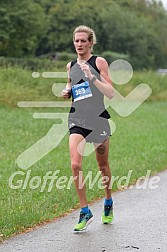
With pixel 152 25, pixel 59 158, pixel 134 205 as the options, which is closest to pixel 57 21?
pixel 152 25

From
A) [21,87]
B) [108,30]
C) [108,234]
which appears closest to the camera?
[108,234]

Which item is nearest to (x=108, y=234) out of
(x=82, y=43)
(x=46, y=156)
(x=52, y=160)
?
(x=82, y=43)

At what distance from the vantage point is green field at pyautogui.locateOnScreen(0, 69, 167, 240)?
8.25 metres

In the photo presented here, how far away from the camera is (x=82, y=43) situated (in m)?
7.11

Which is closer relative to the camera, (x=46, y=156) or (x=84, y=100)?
(x=84, y=100)

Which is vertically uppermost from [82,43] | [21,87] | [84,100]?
[82,43]

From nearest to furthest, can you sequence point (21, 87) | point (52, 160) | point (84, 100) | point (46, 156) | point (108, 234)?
point (108, 234) < point (84, 100) < point (52, 160) < point (46, 156) < point (21, 87)

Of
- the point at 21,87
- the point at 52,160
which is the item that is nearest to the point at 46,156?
the point at 52,160

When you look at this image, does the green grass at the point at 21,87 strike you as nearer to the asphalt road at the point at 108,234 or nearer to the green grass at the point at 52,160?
the green grass at the point at 52,160

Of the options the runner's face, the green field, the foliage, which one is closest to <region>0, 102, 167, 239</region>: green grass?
the green field

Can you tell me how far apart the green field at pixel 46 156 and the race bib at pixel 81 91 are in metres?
1.57

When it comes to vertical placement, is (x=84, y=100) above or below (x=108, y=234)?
above

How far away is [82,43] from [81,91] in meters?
0.51

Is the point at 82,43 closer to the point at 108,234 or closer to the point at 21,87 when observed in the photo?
the point at 108,234
